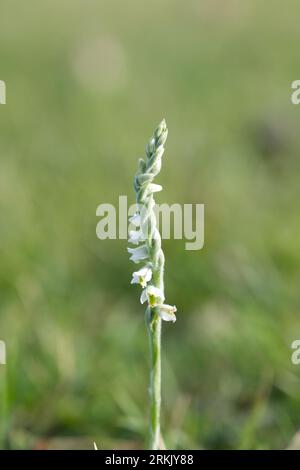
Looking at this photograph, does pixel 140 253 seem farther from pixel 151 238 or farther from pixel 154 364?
pixel 154 364

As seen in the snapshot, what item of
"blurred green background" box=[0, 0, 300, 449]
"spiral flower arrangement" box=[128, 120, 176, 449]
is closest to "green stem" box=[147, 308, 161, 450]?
"spiral flower arrangement" box=[128, 120, 176, 449]

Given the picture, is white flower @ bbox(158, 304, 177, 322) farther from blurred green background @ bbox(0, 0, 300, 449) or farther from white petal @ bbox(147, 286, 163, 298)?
blurred green background @ bbox(0, 0, 300, 449)

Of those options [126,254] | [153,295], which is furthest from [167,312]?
[126,254]

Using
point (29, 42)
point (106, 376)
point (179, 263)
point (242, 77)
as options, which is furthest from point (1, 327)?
point (29, 42)

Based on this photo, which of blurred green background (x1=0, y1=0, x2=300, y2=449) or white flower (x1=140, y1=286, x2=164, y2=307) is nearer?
white flower (x1=140, y1=286, x2=164, y2=307)

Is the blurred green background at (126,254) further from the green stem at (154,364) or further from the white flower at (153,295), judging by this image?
the white flower at (153,295)

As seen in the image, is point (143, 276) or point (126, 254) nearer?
point (143, 276)

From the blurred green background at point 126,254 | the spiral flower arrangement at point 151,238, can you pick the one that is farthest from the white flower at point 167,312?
the blurred green background at point 126,254

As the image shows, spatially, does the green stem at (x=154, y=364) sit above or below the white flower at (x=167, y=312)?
below
